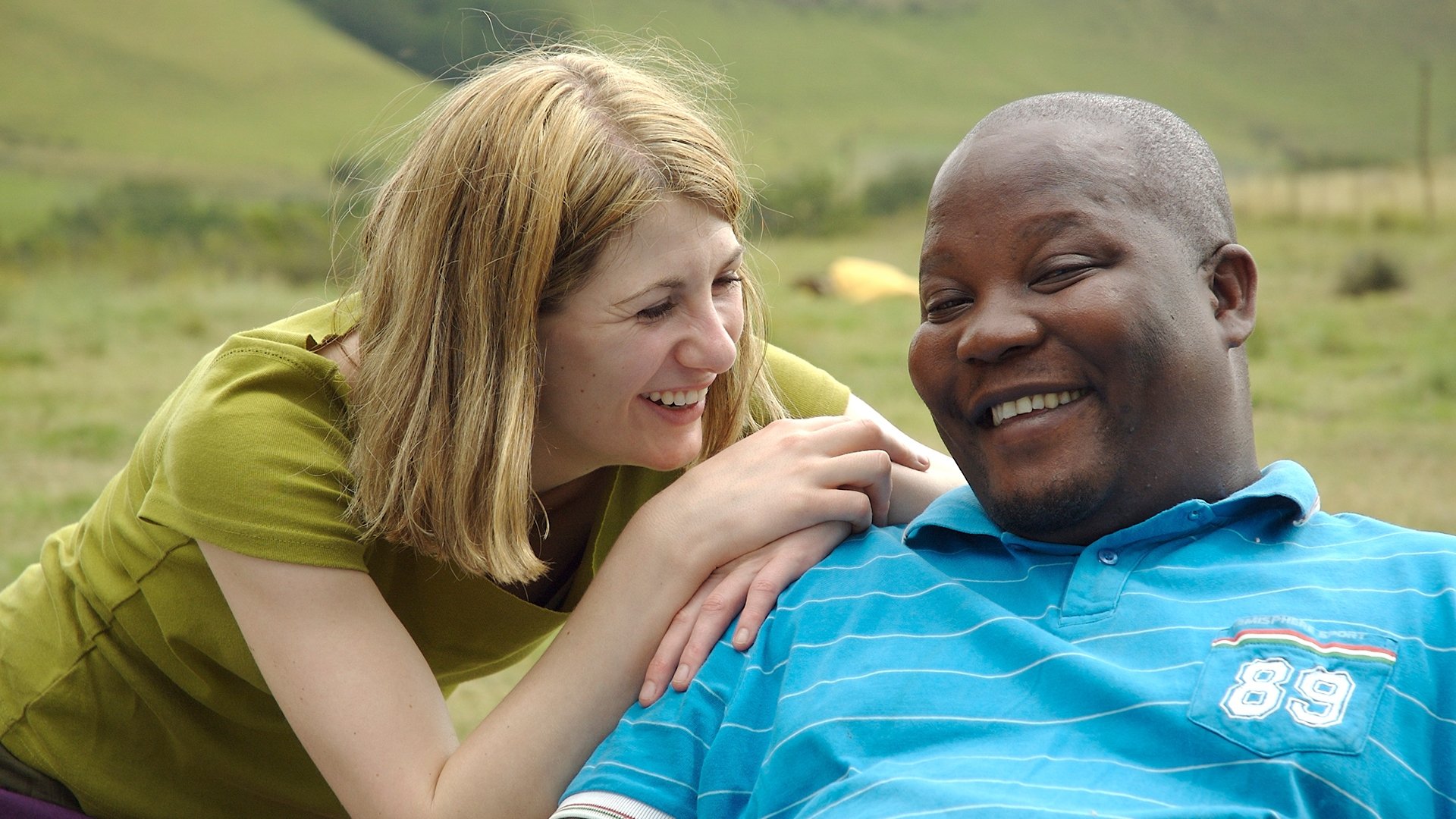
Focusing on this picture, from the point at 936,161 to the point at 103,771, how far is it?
860 inches

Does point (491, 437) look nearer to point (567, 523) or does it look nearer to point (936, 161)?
point (567, 523)

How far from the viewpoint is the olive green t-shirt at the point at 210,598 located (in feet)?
6.27

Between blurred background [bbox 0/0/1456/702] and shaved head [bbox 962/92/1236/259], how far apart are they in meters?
0.57

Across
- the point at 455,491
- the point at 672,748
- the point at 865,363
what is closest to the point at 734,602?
the point at 672,748

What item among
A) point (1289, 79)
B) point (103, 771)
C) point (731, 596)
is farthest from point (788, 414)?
point (1289, 79)

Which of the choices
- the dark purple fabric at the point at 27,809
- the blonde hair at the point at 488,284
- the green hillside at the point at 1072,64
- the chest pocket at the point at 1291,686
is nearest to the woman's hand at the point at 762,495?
the blonde hair at the point at 488,284

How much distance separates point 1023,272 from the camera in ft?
5.75

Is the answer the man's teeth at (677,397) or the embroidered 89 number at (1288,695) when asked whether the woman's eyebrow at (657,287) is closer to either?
the man's teeth at (677,397)

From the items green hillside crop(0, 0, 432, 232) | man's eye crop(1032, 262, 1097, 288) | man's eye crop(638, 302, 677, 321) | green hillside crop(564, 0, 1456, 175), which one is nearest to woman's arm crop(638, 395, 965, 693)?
man's eye crop(638, 302, 677, 321)

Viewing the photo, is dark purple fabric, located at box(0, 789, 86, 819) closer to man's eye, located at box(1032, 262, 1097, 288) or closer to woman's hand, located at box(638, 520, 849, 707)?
woman's hand, located at box(638, 520, 849, 707)

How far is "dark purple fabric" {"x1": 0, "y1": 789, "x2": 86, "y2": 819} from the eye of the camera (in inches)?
83.4

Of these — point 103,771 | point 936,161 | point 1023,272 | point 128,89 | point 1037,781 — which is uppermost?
point 1023,272

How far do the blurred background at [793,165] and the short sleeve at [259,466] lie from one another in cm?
45

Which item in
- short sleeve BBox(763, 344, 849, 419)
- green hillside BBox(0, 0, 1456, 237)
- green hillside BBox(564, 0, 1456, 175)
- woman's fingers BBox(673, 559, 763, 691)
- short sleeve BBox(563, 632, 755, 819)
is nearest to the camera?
short sleeve BBox(563, 632, 755, 819)
